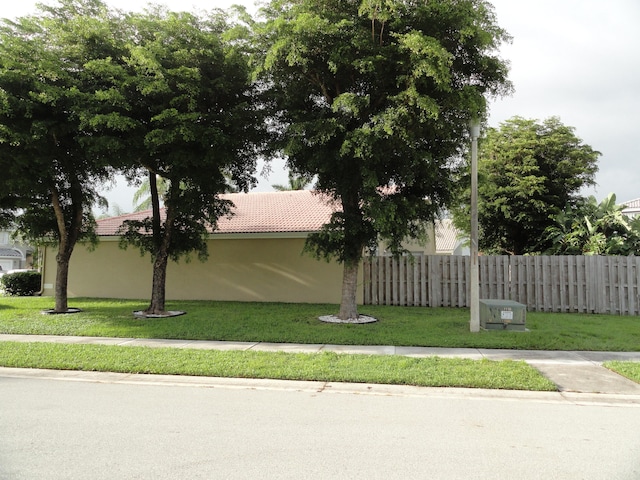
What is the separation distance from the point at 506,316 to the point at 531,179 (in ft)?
48.4

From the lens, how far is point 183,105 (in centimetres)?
1130

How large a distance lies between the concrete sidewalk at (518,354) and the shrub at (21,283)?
11.4 metres

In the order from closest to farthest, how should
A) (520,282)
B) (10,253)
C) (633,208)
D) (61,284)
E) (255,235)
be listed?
(61,284), (520,282), (255,235), (633,208), (10,253)

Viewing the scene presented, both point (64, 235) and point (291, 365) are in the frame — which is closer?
point (291, 365)

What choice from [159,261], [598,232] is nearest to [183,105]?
[159,261]

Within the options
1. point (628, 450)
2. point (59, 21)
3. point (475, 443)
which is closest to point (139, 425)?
point (475, 443)

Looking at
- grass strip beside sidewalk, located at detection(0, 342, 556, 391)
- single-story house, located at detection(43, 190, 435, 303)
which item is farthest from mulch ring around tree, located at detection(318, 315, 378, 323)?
single-story house, located at detection(43, 190, 435, 303)

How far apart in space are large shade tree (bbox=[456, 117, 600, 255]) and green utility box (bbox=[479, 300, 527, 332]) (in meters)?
12.5

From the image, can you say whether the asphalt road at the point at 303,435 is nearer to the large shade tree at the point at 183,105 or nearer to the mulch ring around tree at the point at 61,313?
the large shade tree at the point at 183,105

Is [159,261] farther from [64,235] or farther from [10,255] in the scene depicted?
[10,255]

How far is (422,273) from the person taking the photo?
1517cm

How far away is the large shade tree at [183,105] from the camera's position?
1041cm

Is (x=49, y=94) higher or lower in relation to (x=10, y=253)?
higher

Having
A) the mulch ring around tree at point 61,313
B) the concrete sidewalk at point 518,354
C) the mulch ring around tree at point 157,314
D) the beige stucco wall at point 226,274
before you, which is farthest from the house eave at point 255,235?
the concrete sidewalk at point 518,354
